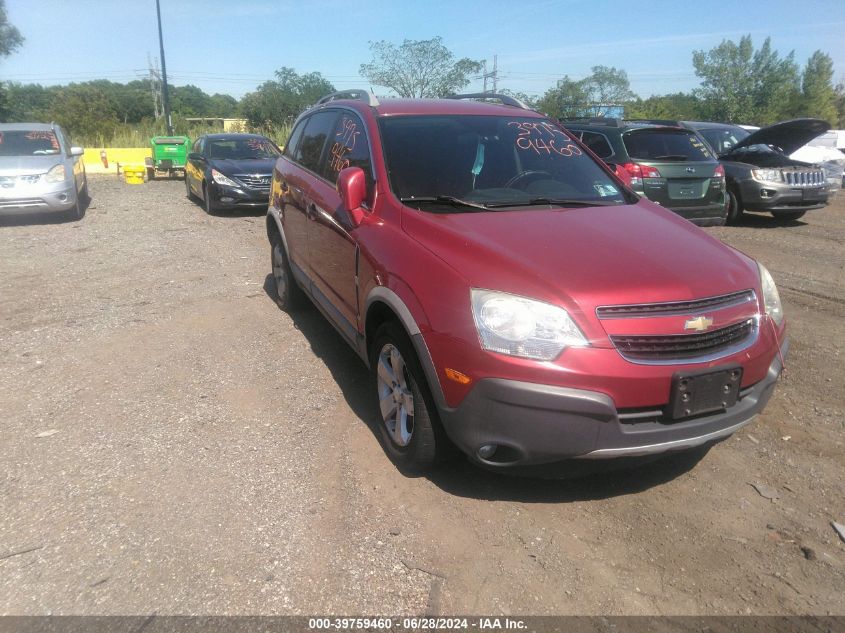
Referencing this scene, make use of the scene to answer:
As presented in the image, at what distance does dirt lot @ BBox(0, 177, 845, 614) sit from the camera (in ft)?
8.00

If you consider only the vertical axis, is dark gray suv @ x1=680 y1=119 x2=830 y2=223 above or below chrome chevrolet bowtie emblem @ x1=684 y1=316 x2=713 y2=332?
above

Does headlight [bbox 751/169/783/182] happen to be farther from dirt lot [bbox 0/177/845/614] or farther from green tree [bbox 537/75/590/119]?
green tree [bbox 537/75/590/119]

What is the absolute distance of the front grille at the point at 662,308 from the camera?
2.55m

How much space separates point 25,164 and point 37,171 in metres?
0.23

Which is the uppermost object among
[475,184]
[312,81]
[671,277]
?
[312,81]

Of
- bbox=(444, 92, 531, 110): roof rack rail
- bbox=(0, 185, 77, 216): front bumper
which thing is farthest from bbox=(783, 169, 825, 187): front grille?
bbox=(0, 185, 77, 216): front bumper

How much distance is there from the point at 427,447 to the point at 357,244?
4.14 ft

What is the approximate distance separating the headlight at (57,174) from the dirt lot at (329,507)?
6.71 m

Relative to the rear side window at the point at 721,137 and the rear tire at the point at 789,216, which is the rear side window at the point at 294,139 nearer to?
the rear tire at the point at 789,216

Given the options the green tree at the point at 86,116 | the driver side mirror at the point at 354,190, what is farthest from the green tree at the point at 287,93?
the driver side mirror at the point at 354,190

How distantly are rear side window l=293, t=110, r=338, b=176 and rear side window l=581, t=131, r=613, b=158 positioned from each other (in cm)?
502

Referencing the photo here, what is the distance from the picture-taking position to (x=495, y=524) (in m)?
2.85

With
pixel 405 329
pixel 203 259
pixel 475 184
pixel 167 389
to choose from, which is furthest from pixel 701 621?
pixel 203 259

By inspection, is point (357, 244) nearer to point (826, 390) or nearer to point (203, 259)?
point (826, 390)
